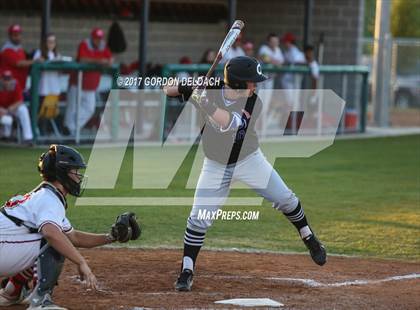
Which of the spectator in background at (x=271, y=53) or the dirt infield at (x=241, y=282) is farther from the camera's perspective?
the spectator in background at (x=271, y=53)

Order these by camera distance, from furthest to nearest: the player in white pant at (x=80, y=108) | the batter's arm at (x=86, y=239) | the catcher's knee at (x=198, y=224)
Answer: the player in white pant at (x=80, y=108), the catcher's knee at (x=198, y=224), the batter's arm at (x=86, y=239)

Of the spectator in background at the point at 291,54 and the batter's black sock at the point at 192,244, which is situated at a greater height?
the batter's black sock at the point at 192,244

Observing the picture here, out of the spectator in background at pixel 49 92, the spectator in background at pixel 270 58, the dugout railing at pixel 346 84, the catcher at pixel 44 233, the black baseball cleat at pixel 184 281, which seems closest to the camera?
the catcher at pixel 44 233

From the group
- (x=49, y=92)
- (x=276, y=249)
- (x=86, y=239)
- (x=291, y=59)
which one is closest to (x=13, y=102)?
(x=49, y=92)

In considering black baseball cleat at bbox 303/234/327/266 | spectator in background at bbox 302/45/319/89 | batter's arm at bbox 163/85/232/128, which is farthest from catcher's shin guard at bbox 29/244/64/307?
spectator in background at bbox 302/45/319/89

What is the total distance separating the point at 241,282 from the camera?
24.9 feet

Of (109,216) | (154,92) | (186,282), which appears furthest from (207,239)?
(154,92)

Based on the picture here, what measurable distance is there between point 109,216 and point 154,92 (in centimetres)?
680

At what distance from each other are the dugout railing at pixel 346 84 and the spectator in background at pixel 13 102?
469cm

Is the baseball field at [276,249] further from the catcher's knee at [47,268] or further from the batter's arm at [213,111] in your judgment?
the batter's arm at [213,111]

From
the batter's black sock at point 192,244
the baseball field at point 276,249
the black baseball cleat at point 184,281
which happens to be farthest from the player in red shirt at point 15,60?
the black baseball cleat at point 184,281

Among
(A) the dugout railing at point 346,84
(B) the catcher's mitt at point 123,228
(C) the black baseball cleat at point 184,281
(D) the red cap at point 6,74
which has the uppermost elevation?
(B) the catcher's mitt at point 123,228

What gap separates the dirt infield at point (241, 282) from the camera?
269 inches

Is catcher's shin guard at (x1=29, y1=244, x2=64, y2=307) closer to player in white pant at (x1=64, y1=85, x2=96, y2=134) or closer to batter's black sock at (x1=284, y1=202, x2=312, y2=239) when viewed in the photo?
batter's black sock at (x1=284, y1=202, x2=312, y2=239)
